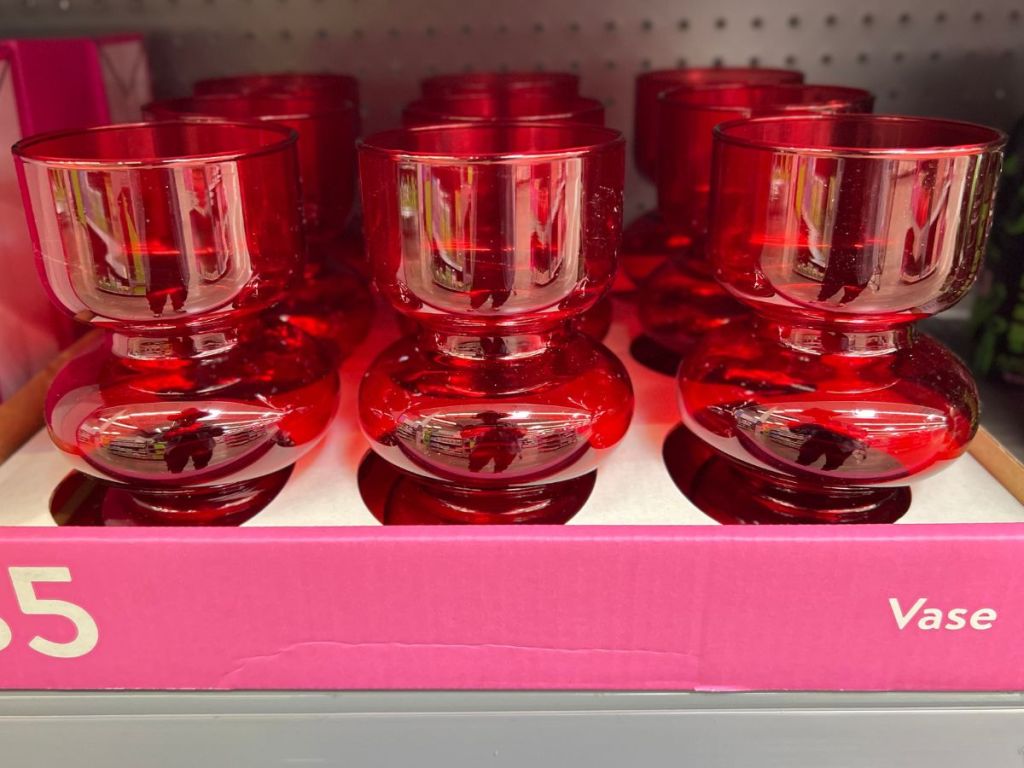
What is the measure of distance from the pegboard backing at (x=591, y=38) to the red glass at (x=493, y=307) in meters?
0.35

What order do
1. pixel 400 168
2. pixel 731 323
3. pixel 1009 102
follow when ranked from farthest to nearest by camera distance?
pixel 1009 102, pixel 731 323, pixel 400 168

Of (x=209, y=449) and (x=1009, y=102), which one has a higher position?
(x=1009, y=102)

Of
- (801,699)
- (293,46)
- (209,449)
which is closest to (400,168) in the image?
(209,449)

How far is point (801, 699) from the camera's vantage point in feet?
1.54

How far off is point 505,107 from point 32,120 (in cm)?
34

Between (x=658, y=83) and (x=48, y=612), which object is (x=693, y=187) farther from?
(x=48, y=612)

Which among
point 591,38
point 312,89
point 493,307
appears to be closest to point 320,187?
point 312,89

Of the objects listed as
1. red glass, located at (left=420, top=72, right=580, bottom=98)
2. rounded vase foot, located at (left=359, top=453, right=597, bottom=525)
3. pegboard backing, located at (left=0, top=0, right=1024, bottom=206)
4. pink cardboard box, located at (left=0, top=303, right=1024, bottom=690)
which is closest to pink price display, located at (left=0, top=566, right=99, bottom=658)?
pink cardboard box, located at (left=0, top=303, right=1024, bottom=690)

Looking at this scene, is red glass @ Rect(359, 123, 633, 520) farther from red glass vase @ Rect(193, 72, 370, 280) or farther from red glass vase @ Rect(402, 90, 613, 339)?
red glass vase @ Rect(193, 72, 370, 280)

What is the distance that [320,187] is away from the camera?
62cm

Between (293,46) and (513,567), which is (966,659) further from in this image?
(293,46)

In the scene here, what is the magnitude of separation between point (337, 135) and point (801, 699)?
1.54 feet

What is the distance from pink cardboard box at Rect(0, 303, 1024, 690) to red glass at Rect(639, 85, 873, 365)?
0.74ft

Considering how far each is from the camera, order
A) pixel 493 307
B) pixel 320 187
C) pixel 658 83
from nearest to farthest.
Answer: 1. pixel 493 307
2. pixel 320 187
3. pixel 658 83
